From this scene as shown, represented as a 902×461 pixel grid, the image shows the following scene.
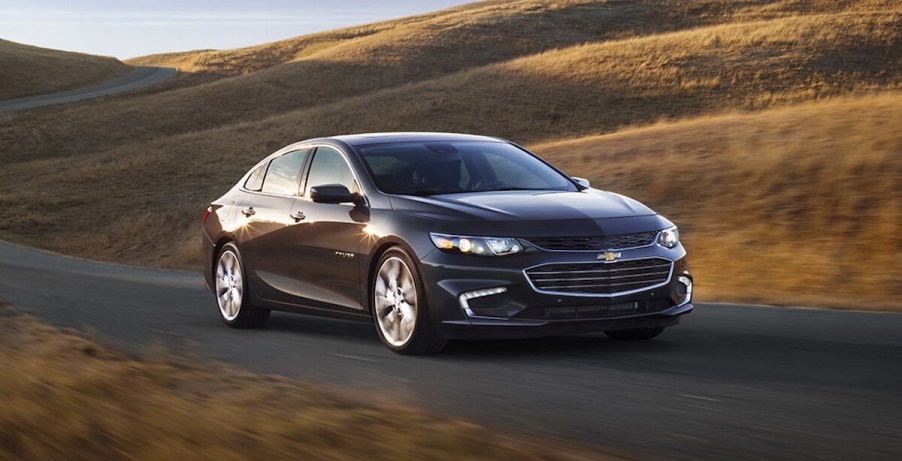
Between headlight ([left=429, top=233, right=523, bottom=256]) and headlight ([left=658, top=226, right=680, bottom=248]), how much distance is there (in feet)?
3.74

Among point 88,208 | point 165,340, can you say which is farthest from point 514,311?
point 88,208

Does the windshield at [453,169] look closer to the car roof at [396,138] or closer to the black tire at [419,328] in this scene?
the car roof at [396,138]

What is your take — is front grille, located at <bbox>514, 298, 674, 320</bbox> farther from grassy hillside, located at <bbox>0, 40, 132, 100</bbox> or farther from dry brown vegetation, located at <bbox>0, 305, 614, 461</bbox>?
grassy hillside, located at <bbox>0, 40, 132, 100</bbox>

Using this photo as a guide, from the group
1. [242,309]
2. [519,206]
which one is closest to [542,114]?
[242,309]

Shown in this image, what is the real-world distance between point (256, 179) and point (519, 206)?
11.5 ft

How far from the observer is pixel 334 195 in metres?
9.12

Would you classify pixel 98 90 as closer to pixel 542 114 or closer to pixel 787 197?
pixel 542 114

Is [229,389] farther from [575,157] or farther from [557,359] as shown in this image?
[575,157]

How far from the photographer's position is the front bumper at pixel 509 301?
8.04 meters

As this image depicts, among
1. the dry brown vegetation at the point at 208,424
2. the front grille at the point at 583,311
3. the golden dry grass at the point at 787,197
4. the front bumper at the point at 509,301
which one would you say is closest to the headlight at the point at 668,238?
the front bumper at the point at 509,301

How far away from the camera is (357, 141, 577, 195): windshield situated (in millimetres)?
9367

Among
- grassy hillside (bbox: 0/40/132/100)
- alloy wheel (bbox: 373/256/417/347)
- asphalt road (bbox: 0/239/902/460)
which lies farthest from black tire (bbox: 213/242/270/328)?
grassy hillside (bbox: 0/40/132/100)

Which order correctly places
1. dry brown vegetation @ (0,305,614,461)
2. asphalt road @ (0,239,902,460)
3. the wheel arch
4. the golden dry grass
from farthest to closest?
the golden dry grass < the wheel arch < asphalt road @ (0,239,902,460) < dry brown vegetation @ (0,305,614,461)

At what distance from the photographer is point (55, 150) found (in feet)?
169
